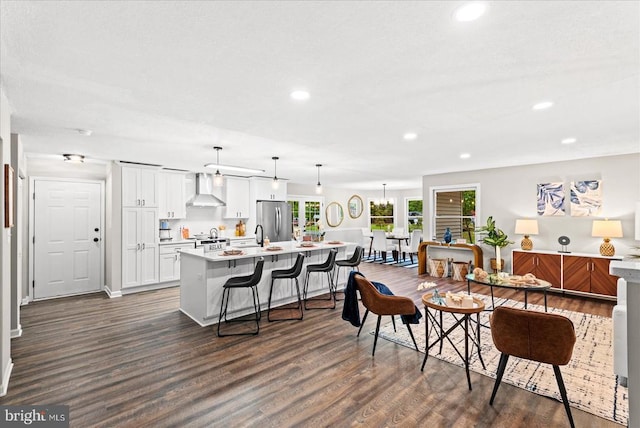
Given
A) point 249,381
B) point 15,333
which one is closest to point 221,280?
point 249,381

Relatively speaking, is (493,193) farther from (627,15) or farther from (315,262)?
(627,15)

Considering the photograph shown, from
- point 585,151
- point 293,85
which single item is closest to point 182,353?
point 293,85

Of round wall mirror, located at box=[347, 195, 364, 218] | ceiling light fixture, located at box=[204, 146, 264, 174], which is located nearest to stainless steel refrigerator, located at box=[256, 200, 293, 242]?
ceiling light fixture, located at box=[204, 146, 264, 174]

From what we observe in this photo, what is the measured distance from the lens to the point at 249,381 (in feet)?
8.70

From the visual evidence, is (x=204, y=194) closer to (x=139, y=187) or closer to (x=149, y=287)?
(x=139, y=187)

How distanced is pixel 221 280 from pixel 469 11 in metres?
3.82

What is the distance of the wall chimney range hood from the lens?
22.7ft

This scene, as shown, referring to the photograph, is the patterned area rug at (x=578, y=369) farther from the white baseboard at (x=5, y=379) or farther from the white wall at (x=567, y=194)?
the white baseboard at (x=5, y=379)

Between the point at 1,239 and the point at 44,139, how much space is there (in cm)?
214

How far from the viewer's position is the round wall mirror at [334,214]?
425 inches

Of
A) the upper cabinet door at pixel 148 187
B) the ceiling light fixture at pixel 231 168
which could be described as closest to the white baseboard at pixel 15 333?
the upper cabinet door at pixel 148 187

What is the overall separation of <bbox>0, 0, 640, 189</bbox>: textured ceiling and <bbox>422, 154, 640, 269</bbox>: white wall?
1.40 metres

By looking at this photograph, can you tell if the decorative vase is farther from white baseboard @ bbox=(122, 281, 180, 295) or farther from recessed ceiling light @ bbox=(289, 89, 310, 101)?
white baseboard @ bbox=(122, 281, 180, 295)

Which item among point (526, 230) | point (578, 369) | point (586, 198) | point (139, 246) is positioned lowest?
point (578, 369)
